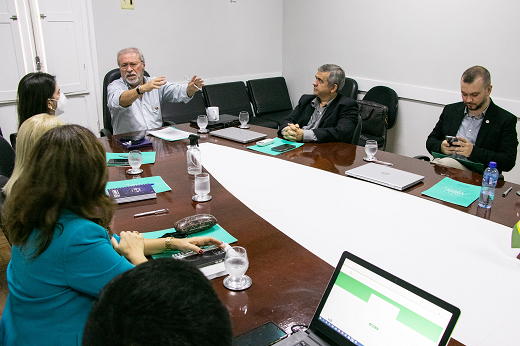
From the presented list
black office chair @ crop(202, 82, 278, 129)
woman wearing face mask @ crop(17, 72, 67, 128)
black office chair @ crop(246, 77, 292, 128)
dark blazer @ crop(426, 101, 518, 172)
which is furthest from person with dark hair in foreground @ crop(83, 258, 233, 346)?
black office chair @ crop(246, 77, 292, 128)

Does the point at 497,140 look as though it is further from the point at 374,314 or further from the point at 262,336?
the point at 262,336

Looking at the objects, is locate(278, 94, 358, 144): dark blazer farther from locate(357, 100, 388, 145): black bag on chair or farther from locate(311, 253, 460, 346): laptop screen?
locate(311, 253, 460, 346): laptop screen

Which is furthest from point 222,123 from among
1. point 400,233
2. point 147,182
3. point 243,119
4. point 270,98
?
point 270,98

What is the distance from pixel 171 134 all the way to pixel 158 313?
2.74 metres

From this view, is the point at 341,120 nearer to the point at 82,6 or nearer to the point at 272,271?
the point at 272,271

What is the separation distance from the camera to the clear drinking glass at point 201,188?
2.00 m

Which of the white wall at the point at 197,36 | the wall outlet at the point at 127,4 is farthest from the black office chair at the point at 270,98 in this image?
the wall outlet at the point at 127,4

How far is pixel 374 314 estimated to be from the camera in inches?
41.3

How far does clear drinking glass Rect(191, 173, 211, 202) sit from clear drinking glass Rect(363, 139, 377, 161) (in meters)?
1.10

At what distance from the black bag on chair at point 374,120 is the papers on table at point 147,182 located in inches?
105

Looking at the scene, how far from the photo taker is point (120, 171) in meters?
2.40

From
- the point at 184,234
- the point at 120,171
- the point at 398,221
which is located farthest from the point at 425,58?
the point at 184,234

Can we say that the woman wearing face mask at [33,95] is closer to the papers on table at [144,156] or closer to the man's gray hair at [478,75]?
the papers on table at [144,156]

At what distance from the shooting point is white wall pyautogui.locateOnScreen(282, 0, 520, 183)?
3768mm
